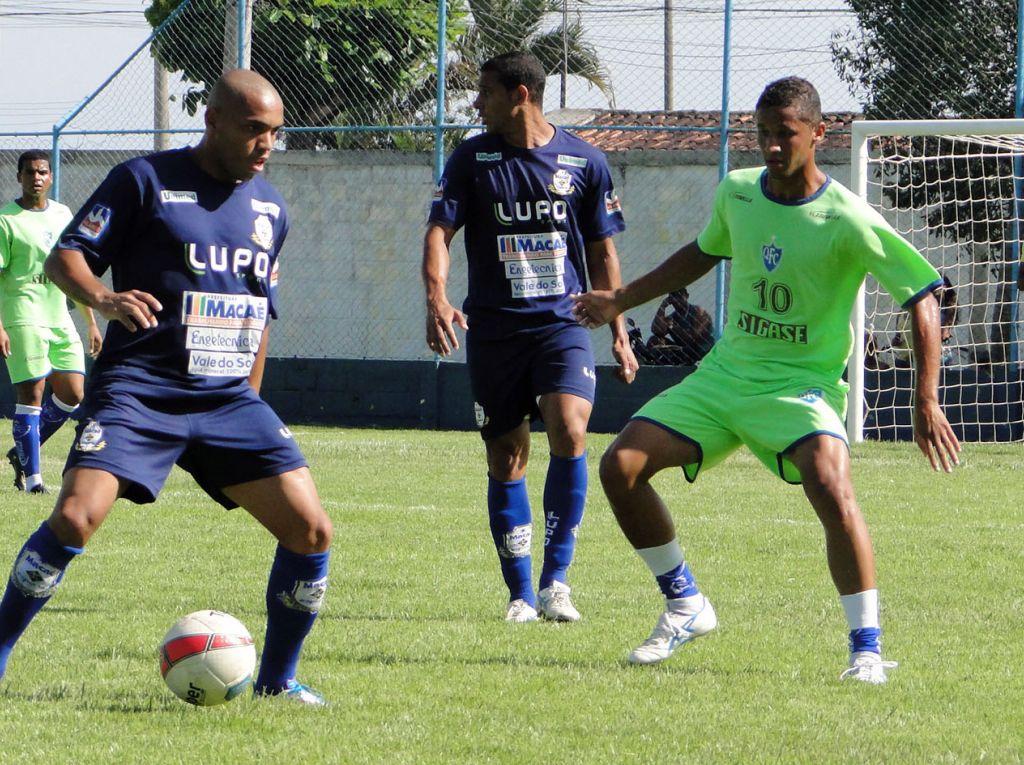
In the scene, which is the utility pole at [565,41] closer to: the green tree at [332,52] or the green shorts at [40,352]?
the green tree at [332,52]

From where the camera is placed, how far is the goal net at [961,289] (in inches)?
635

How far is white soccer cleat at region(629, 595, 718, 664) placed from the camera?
5895 mm

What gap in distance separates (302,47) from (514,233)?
12428mm

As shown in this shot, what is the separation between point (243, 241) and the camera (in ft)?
17.1

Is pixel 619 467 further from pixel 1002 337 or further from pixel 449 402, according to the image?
pixel 449 402

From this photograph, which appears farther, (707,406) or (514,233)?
(514,233)

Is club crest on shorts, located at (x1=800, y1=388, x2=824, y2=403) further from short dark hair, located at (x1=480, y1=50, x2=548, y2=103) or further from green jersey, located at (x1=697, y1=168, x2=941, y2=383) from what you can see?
short dark hair, located at (x1=480, y1=50, x2=548, y2=103)

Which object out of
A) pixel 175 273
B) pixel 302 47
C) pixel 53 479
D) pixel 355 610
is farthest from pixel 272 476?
pixel 302 47

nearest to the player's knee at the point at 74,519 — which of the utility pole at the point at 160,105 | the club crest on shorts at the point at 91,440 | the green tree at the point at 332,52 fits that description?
the club crest on shorts at the point at 91,440

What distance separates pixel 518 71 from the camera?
691 centimetres

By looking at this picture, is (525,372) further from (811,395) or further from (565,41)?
(565,41)

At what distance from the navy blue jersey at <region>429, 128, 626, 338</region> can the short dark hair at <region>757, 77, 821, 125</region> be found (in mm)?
1522

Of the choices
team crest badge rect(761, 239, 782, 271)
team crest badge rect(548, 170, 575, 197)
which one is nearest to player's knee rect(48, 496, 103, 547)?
team crest badge rect(761, 239, 782, 271)

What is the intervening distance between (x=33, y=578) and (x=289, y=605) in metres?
0.76
